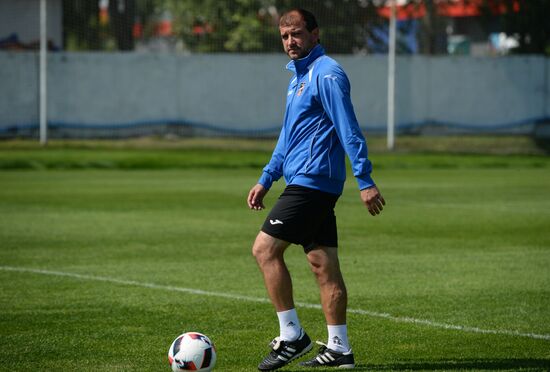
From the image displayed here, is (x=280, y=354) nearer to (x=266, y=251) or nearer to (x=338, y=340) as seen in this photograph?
(x=338, y=340)

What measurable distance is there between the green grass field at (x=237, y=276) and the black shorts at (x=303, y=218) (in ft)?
2.88

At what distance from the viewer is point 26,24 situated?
35.5 m

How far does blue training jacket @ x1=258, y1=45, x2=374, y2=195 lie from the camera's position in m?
6.62

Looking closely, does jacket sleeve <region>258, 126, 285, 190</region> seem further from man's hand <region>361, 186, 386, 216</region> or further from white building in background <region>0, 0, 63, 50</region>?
white building in background <region>0, 0, 63, 50</region>

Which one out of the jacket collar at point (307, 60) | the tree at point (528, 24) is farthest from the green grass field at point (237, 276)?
the tree at point (528, 24)

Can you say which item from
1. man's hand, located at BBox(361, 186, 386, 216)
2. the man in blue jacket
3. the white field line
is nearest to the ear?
the man in blue jacket

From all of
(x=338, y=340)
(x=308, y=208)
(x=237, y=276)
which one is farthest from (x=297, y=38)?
(x=237, y=276)

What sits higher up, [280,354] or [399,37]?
[399,37]

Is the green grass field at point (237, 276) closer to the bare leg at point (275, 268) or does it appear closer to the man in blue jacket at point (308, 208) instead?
the man in blue jacket at point (308, 208)

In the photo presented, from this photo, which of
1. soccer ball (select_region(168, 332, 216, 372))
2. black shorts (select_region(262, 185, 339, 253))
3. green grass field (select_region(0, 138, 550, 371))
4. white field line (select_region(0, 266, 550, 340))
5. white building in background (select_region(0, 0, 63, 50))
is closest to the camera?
soccer ball (select_region(168, 332, 216, 372))

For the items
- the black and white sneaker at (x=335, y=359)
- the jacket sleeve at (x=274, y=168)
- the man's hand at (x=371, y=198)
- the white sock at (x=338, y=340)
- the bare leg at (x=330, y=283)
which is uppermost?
the jacket sleeve at (x=274, y=168)

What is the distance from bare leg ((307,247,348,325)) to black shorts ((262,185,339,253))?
68 millimetres

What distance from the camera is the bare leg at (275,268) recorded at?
6.82 meters

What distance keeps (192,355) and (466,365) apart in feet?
5.98
